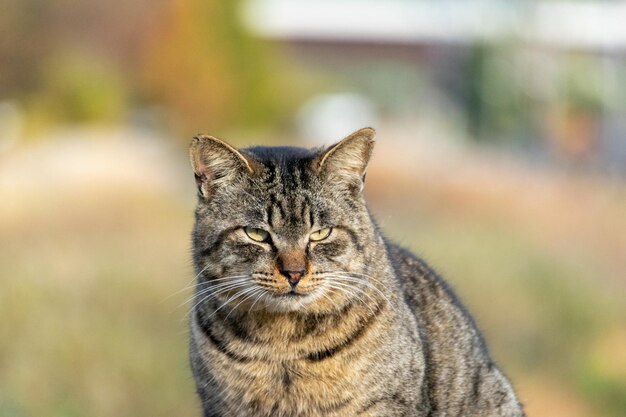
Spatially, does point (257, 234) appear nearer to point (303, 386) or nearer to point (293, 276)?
point (293, 276)

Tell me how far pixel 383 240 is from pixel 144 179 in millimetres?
7478

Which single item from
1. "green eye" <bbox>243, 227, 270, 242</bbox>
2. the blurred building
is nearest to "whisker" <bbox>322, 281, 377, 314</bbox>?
"green eye" <bbox>243, 227, 270, 242</bbox>

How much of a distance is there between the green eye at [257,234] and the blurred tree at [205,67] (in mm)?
13893

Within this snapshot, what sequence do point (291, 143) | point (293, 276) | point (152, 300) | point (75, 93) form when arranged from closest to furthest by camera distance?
point (293, 276) → point (152, 300) → point (75, 93) → point (291, 143)

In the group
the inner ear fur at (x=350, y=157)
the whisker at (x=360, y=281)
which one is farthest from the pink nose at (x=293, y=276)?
the inner ear fur at (x=350, y=157)

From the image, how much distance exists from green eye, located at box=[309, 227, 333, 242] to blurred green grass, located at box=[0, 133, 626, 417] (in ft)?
5.58

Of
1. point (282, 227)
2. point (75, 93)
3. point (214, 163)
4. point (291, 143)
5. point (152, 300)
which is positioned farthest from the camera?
point (291, 143)

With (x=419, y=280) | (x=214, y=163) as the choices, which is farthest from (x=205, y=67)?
(x=214, y=163)

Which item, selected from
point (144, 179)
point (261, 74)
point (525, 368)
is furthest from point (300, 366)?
point (261, 74)

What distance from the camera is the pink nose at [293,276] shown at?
4203 mm

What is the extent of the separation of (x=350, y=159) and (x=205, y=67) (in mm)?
15203

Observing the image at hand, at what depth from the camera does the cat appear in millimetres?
4316

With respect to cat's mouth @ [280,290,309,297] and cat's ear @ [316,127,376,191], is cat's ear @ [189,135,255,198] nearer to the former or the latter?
cat's ear @ [316,127,376,191]

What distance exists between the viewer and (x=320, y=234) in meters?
4.38
